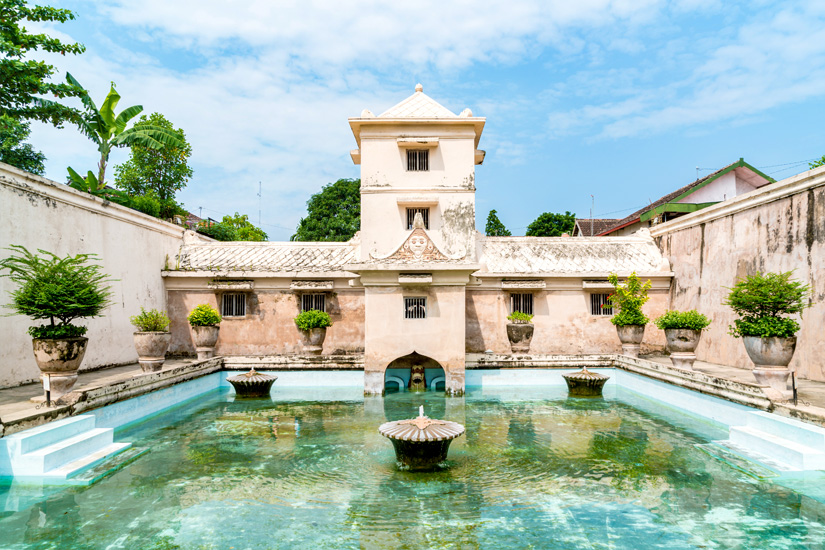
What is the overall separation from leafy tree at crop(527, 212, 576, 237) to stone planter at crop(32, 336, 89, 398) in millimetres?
34092

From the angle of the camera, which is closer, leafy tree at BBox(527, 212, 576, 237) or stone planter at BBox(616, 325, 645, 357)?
stone planter at BBox(616, 325, 645, 357)

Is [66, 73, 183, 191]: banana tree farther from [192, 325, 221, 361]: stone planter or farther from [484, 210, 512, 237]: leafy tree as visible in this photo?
[484, 210, 512, 237]: leafy tree

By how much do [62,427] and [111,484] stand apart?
127 centimetres

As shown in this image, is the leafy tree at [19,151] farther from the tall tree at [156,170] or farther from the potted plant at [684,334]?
the potted plant at [684,334]

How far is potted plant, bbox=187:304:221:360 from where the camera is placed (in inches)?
478

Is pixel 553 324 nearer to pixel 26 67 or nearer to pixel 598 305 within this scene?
pixel 598 305

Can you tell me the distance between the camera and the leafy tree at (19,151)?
19181mm

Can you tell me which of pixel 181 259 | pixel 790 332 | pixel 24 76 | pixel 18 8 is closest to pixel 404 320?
pixel 790 332

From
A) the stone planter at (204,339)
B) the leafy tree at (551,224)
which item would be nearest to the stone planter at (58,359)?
the stone planter at (204,339)

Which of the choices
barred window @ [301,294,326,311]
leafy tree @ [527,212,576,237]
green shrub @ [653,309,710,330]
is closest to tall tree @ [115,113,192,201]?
barred window @ [301,294,326,311]

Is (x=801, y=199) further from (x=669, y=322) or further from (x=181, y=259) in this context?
(x=181, y=259)

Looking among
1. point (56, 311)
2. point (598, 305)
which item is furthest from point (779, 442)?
point (56, 311)

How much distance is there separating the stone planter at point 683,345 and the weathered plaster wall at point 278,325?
26.4 ft

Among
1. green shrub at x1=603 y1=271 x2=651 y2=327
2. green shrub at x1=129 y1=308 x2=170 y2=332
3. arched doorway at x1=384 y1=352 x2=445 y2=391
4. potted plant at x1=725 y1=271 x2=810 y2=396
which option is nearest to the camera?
potted plant at x1=725 y1=271 x2=810 y2=396
